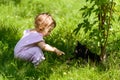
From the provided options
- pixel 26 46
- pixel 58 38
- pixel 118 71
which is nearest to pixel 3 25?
pixel 58 38

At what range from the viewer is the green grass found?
5203 millimetres

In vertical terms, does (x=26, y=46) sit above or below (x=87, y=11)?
below

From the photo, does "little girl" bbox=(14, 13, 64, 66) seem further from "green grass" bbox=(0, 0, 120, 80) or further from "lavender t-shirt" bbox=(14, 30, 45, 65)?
"green grass" bbox=(0, 0, 120, 80)

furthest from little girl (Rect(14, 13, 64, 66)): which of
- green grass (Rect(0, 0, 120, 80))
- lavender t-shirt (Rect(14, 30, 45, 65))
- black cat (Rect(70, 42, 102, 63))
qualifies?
black cat (Rect(70, 42, 102, 63))

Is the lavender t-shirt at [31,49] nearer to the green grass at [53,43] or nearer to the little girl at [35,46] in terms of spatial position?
the little girl at [35,46]

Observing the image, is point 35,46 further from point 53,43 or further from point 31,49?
point 53,43

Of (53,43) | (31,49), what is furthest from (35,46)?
(53,43)

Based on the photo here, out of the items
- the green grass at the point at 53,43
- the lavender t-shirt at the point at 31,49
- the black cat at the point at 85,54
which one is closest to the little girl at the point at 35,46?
the lavender t-shirt at the point at 31,49

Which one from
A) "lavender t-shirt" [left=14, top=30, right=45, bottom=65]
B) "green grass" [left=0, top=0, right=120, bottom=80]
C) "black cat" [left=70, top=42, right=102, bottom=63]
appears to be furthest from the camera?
"black cat" [left=70, top=42, right=102, bottom=63]

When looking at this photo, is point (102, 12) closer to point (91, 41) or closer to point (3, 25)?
point (91, 41)

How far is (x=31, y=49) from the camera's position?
5594mm

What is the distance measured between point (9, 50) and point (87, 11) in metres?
1.31

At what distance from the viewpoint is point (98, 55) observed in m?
5.82

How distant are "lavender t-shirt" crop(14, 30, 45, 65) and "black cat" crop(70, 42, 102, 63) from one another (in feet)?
1.74
